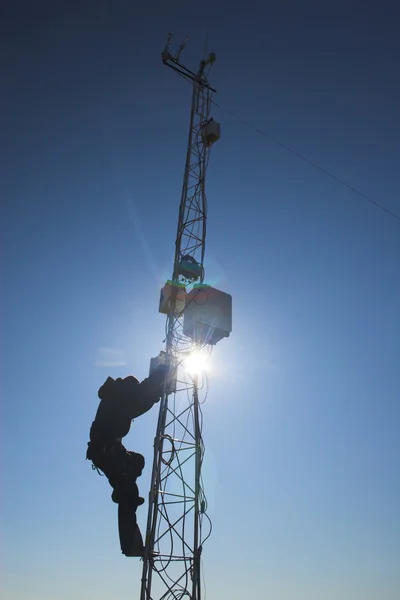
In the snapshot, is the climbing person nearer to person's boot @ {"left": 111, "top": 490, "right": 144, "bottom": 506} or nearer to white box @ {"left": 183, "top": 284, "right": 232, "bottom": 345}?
person's boot @ {"left": 111, "top": 490, "right": 144, "bottom": 506}

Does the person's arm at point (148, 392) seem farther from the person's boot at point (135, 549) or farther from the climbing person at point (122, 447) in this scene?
the person's boot at point (135, 549)

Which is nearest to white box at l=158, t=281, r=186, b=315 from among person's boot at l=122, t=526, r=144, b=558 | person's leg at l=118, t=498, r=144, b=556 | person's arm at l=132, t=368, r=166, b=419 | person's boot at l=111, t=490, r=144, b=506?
person's arm at l=132, t=368, r=166, b=419

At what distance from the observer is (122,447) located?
14750mm

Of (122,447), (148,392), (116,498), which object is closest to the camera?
(116,498)

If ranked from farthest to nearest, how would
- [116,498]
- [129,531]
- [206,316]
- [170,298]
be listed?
1. [170,298]
2. [206,316]
3. [116,498]
4. [129,531]

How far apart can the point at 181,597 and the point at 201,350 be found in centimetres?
784

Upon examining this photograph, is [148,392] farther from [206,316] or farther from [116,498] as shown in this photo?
[206,316]

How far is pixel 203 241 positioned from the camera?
18.8 meters

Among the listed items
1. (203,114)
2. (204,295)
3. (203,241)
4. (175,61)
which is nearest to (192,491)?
(204,295)

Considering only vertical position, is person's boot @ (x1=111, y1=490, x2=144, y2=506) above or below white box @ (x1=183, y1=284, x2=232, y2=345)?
below

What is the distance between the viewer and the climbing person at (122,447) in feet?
46.2

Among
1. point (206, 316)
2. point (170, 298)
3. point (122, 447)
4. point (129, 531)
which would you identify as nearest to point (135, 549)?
point (129, 531)

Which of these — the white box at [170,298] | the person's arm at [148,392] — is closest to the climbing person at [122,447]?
the person's arm at [148,392]

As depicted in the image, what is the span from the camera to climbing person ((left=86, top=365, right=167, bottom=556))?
46.2 ft
